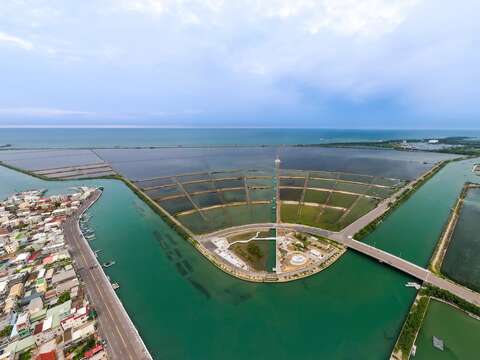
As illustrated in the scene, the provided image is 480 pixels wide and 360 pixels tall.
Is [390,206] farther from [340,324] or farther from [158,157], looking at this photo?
[158,157]

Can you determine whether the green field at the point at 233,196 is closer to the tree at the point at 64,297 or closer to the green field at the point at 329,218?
the green field at the point at 329,218

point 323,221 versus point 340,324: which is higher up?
point 323,221

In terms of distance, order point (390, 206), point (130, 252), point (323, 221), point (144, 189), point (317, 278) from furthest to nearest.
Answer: point (144, 189), point (390, 206), point (323, 221), point (130, 252), point (317, 278)

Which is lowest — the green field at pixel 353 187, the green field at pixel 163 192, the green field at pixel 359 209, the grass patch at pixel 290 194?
the green field at pixel 163 192

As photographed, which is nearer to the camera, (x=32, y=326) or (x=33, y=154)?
(x=32, y=326)

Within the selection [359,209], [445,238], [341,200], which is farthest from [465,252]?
[341,200]

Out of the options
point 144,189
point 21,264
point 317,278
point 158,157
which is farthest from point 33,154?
point 317,278

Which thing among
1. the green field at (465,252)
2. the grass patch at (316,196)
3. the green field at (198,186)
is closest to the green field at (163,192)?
the green field at (198,186)
